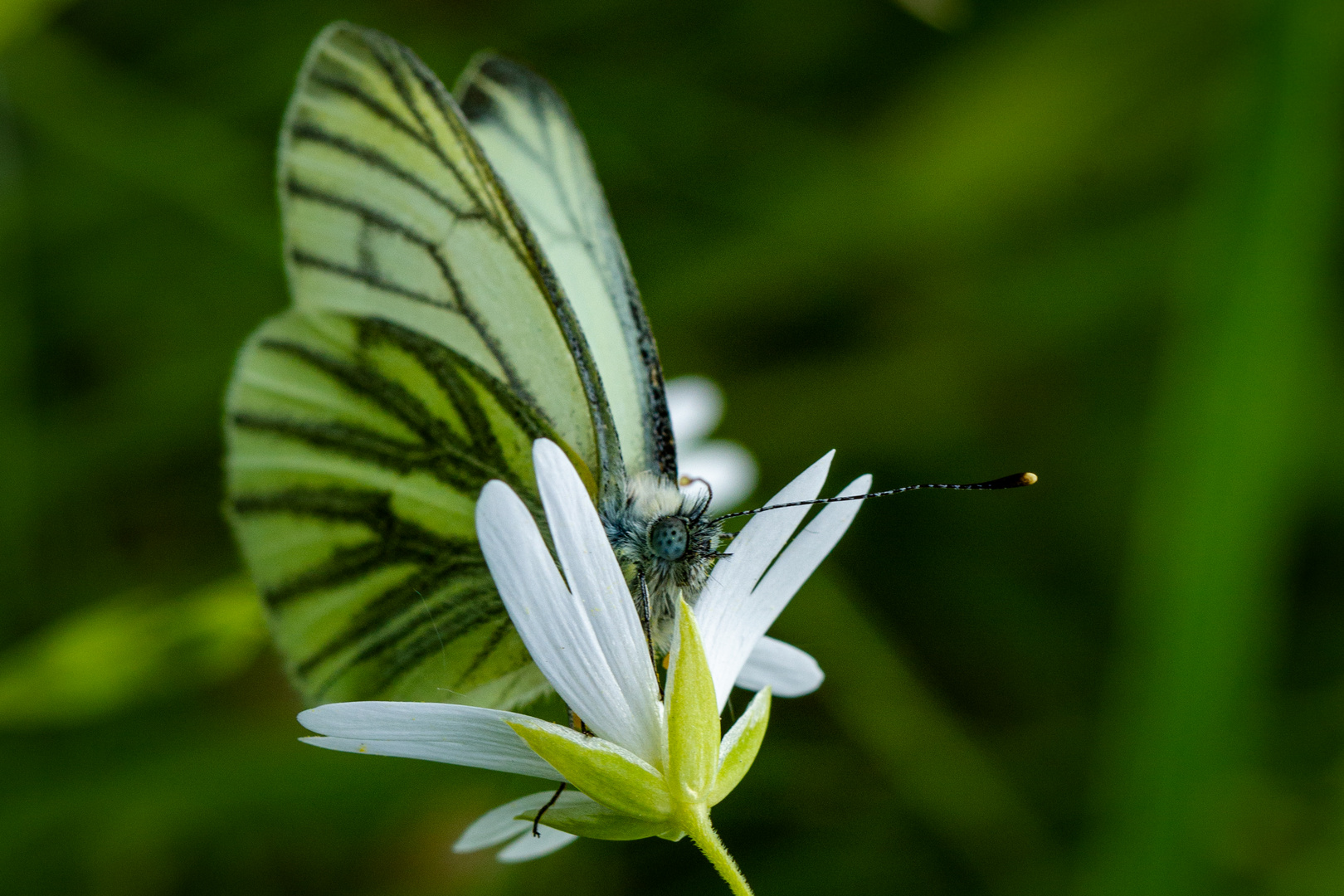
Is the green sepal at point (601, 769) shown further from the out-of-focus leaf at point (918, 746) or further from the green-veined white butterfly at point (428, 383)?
the out-of-focus leaf at point (918, 746)

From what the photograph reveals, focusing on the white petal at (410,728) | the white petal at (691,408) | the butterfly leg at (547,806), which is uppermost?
the white petal at (691,408)

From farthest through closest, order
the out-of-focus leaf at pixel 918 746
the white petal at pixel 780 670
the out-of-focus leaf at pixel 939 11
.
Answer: the out-of-focus leaf at pixel 918 746 → the out-of-focus leaf at pixel 939 11 → the white petal at pixel 780 670

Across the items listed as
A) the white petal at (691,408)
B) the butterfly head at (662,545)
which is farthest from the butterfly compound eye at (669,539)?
the white petal at (691,408)

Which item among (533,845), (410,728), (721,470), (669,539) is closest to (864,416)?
(721,470)

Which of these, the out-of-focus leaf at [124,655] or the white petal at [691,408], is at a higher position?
the white petal at [691,408]

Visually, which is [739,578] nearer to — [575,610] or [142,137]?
[575,610]

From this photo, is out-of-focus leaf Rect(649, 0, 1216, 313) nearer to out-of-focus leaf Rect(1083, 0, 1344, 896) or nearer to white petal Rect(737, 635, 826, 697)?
out-of-focus leaf Rect(1083, 0, 1344, 896)
